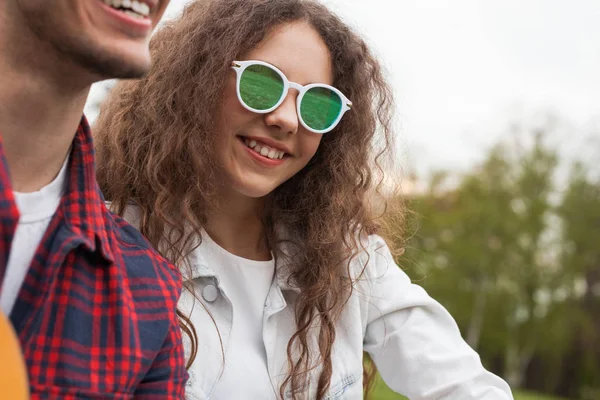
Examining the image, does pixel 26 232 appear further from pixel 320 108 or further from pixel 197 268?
pixel 320 108

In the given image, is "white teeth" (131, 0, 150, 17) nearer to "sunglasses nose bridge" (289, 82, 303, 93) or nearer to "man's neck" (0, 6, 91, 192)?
"man's neck" (0, 6, 91, 192)

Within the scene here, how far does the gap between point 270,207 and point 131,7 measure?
1625 millimetres

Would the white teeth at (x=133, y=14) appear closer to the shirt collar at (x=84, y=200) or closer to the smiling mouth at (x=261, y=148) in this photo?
the shirt collar at (x=84, y=200)

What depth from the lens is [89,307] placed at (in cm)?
206

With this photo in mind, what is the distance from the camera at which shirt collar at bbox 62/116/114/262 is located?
2.07m

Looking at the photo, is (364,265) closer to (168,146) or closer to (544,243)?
(168,146)

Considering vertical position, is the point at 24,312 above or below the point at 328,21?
below

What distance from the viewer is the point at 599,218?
30.4 metres

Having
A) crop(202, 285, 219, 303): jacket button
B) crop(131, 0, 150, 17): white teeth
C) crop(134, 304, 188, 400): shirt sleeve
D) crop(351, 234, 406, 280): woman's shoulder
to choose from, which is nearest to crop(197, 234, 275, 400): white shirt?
crop(202, 285, 219, 303): jacket button

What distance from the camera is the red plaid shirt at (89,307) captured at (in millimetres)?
1960

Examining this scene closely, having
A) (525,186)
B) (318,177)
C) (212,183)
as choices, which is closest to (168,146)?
(212,183)

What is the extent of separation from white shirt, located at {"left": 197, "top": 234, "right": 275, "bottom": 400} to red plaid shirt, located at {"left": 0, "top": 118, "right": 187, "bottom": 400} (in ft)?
2.13

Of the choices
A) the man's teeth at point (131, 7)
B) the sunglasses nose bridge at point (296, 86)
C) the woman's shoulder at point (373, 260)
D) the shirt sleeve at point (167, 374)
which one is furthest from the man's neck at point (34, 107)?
the woman's shoulder at point (373, 260)

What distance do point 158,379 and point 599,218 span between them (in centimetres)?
3056
